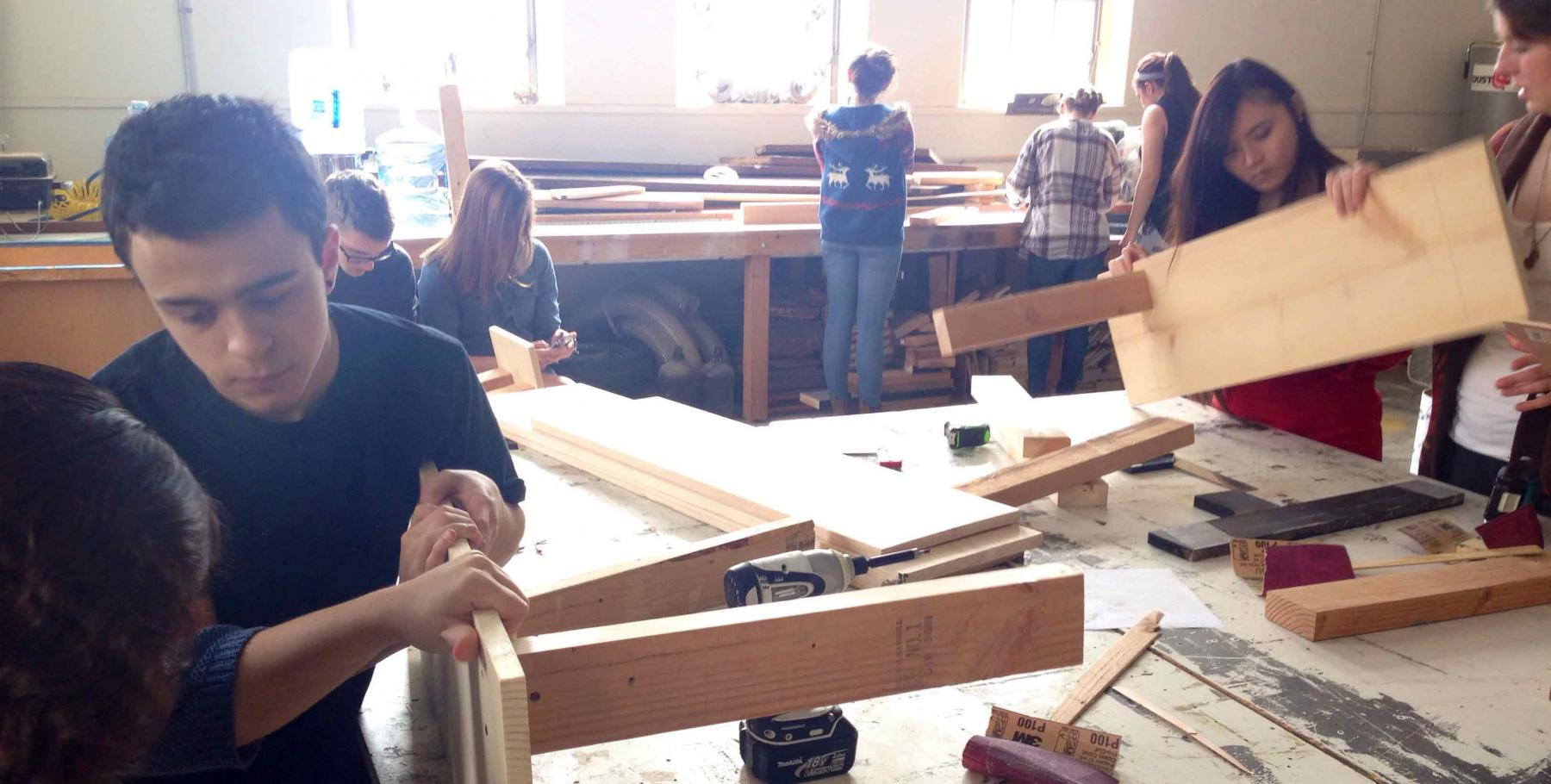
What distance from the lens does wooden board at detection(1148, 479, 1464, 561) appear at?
6.29 feet

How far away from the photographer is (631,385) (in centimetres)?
561

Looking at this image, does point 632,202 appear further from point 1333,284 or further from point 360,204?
point 1333,284

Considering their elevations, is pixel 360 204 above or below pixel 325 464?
above

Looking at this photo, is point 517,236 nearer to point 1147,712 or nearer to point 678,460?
point 678,460

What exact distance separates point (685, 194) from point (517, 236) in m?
2.00

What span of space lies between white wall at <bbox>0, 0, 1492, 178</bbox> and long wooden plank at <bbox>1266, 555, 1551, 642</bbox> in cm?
534

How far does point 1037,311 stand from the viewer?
2.18 metres

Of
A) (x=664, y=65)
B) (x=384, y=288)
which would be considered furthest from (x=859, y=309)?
(x=384, y=288)

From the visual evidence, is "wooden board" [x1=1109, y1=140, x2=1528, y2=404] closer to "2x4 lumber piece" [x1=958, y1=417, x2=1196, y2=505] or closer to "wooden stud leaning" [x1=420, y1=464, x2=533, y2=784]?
"2x4 lumber piece" [x1=958, y1=417, x2=1196, y2=505]

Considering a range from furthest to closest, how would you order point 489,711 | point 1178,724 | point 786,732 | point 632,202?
1. point 632,202
2. point 1178,724
3. point 786,732
4. point 489,711

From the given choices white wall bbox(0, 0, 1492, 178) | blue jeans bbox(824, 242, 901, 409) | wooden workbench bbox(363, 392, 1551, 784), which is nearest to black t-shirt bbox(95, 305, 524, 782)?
wooden workbench bbox(363, 392, 1551, 784)

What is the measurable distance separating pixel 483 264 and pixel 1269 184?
2.57 meters

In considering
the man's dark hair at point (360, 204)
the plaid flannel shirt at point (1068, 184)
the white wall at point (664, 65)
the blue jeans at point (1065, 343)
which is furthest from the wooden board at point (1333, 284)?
the white wall at point (664, 65)

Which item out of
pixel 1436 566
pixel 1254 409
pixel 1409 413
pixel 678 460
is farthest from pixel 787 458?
pixel 1409 413
